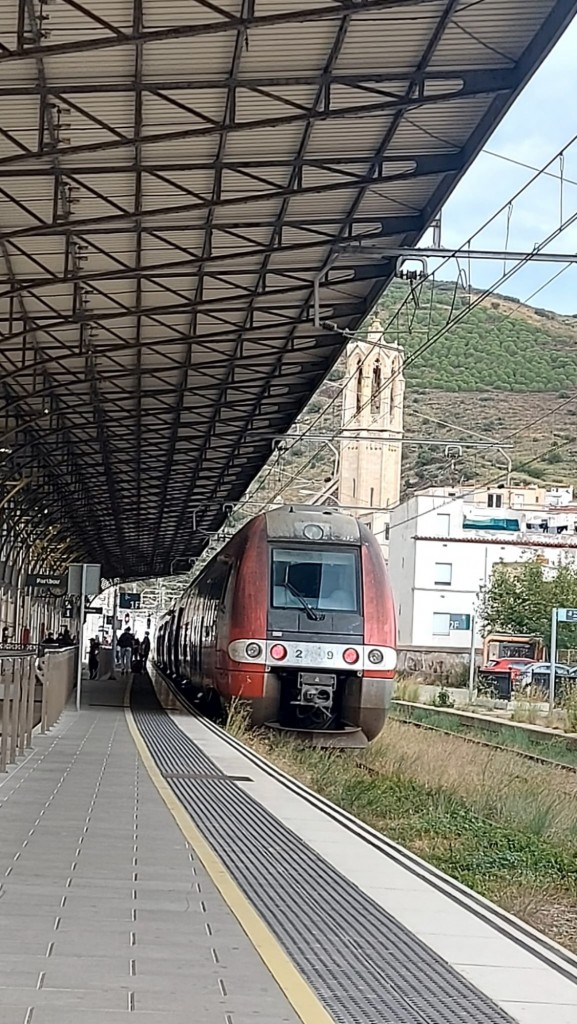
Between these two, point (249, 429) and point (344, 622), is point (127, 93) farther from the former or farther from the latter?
point (249, 429)

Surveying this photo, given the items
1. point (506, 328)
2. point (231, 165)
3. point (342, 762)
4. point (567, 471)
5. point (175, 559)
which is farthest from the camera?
point (567, 471)

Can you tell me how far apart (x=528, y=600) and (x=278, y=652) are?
38720mm

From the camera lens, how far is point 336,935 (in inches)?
260

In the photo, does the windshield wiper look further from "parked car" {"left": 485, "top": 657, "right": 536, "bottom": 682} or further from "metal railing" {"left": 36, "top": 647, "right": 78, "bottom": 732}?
"parked car" {"left": 485, "top": 657, "right": 536, "bottom": 682}

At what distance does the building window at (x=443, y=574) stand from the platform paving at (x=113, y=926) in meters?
56.2

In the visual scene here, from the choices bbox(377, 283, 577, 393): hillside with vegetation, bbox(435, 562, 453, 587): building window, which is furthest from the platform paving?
bbox(377, 283, 577, 393): hillside with vegetation

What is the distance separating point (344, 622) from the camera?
20.1 m

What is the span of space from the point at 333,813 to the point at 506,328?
79659 mm

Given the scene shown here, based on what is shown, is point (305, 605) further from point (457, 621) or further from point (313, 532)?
point (457, 621)

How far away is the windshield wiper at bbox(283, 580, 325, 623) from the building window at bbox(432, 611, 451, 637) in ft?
155

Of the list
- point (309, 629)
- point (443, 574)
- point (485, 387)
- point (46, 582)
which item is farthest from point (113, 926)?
point (485, 387)

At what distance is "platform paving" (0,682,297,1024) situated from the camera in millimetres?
4988

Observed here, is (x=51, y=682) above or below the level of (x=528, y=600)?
below

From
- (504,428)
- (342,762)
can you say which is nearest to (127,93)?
(342,762)
